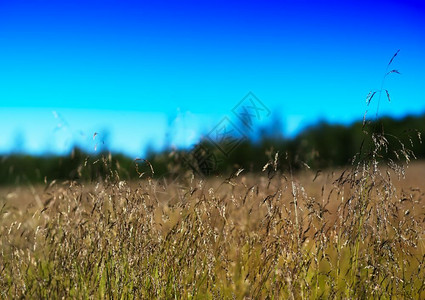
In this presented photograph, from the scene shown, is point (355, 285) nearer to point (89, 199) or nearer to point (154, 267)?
point (154, 267)

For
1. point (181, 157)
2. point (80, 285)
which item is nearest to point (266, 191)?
point (80, 285)

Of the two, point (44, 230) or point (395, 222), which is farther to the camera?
point (395, 222)

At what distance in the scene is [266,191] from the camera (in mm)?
3543

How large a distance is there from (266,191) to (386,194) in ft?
2.96

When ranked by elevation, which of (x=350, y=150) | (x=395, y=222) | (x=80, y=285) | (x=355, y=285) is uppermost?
(x=395, y=222)

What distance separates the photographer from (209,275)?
8.91 ft

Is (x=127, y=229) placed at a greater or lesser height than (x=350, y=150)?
greater

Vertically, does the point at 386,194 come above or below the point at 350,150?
above

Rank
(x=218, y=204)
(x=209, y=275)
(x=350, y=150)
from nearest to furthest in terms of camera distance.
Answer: (x=209, y=275) → (x=218, y=204) → (x=350, y=150)

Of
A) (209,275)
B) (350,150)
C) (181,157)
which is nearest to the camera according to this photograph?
(209,275)

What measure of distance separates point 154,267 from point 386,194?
1.50m

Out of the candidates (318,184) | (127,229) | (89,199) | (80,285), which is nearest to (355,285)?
(127,229)

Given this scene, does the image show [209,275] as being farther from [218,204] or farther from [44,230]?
[44,230]

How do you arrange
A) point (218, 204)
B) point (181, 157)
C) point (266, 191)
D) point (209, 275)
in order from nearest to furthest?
point (209, 275)
point (218, 204)
point (266, 191)
point (181, 157)
